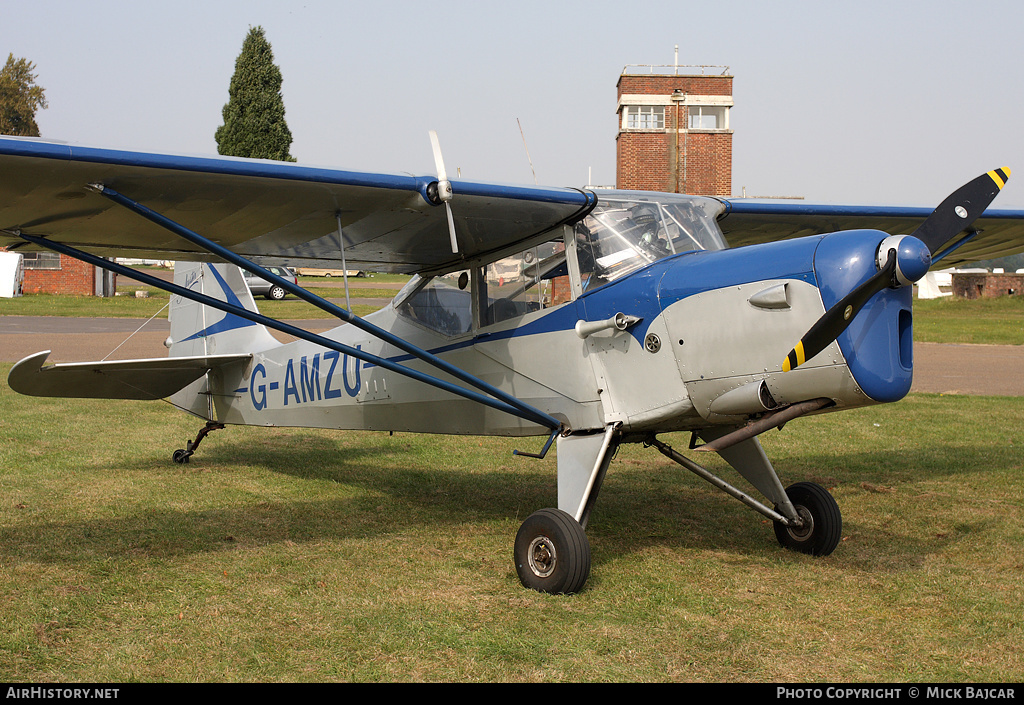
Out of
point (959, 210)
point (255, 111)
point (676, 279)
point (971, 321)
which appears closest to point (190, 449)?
point (676, 279)

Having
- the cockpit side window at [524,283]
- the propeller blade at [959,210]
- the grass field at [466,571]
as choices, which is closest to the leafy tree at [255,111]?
Result: the grass field at [466,571]

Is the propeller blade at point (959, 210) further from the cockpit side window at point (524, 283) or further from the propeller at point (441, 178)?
the propeller at point (441, 178)

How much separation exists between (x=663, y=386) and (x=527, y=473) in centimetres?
379

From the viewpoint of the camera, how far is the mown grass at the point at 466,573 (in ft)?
12.8

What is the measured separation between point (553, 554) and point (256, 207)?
2.78 meters

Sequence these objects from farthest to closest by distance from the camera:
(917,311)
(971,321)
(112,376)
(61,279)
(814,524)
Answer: (61,279), (917,311), (971,321), (112,376), (814,524)

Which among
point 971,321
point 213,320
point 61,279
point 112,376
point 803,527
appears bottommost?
point 971,321

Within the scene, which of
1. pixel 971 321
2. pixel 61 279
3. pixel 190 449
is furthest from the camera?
pixel 61 279

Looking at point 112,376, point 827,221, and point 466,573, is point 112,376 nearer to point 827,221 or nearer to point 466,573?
point 466,573

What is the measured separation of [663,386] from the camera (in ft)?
16.4

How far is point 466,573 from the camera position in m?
5.30

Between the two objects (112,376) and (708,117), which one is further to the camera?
(708,117)

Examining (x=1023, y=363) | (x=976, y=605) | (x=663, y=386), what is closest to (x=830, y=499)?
(x=976, y=605)

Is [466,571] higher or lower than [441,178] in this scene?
lower
